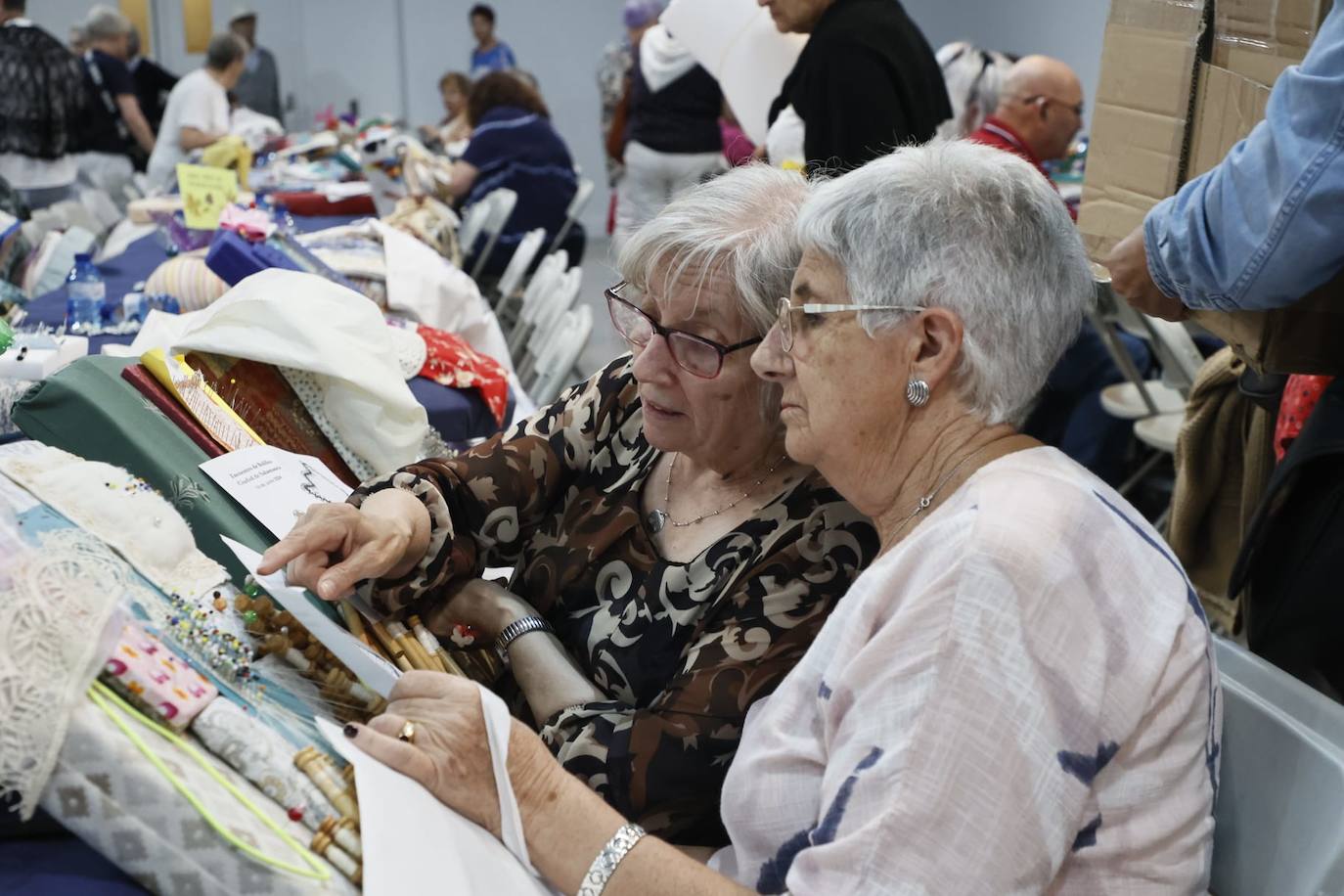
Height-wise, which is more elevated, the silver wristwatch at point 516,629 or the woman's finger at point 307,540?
the woman's finger at point 307,540

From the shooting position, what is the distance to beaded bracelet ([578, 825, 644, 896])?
1137 mm

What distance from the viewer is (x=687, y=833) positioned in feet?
4.45

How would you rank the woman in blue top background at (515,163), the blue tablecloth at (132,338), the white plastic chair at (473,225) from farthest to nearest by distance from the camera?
the woman in blue top background at (515,163) → the white plastic chair at (473,225) → the blue tablecloth at (132,338)

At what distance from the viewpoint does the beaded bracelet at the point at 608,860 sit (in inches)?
44.8

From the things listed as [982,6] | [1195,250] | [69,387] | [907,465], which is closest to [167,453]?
[69,387]

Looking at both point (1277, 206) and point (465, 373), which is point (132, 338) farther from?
point (1277, 206)

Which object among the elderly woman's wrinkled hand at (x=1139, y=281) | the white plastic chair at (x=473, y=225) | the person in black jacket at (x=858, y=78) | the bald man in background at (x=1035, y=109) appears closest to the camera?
the elderly woman's wrinkled hand at (x=1139, y=281)

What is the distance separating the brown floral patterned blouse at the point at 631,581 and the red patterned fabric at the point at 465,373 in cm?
81

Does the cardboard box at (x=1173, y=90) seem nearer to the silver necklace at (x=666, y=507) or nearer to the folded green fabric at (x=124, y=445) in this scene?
the silver necklace at (x=666, y=507)

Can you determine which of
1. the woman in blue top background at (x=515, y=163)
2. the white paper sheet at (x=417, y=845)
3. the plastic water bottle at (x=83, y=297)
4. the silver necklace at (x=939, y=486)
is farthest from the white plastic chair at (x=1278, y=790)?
the woman in blue top background at (x=515, y=163)

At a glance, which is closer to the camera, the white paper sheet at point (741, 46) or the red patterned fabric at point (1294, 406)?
the red patterned fabric at point (1294, 406)

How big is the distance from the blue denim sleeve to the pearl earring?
1.67 ft

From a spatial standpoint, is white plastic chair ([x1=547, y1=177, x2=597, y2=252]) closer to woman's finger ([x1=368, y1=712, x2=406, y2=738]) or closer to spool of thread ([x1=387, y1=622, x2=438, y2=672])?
spool of thread ([x1=387, y1=622, x2=438, y2=672])

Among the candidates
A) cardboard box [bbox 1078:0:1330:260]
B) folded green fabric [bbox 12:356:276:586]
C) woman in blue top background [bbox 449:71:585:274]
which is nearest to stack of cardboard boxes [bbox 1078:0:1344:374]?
cardboard box [bbox 1078:0:1330:260]
